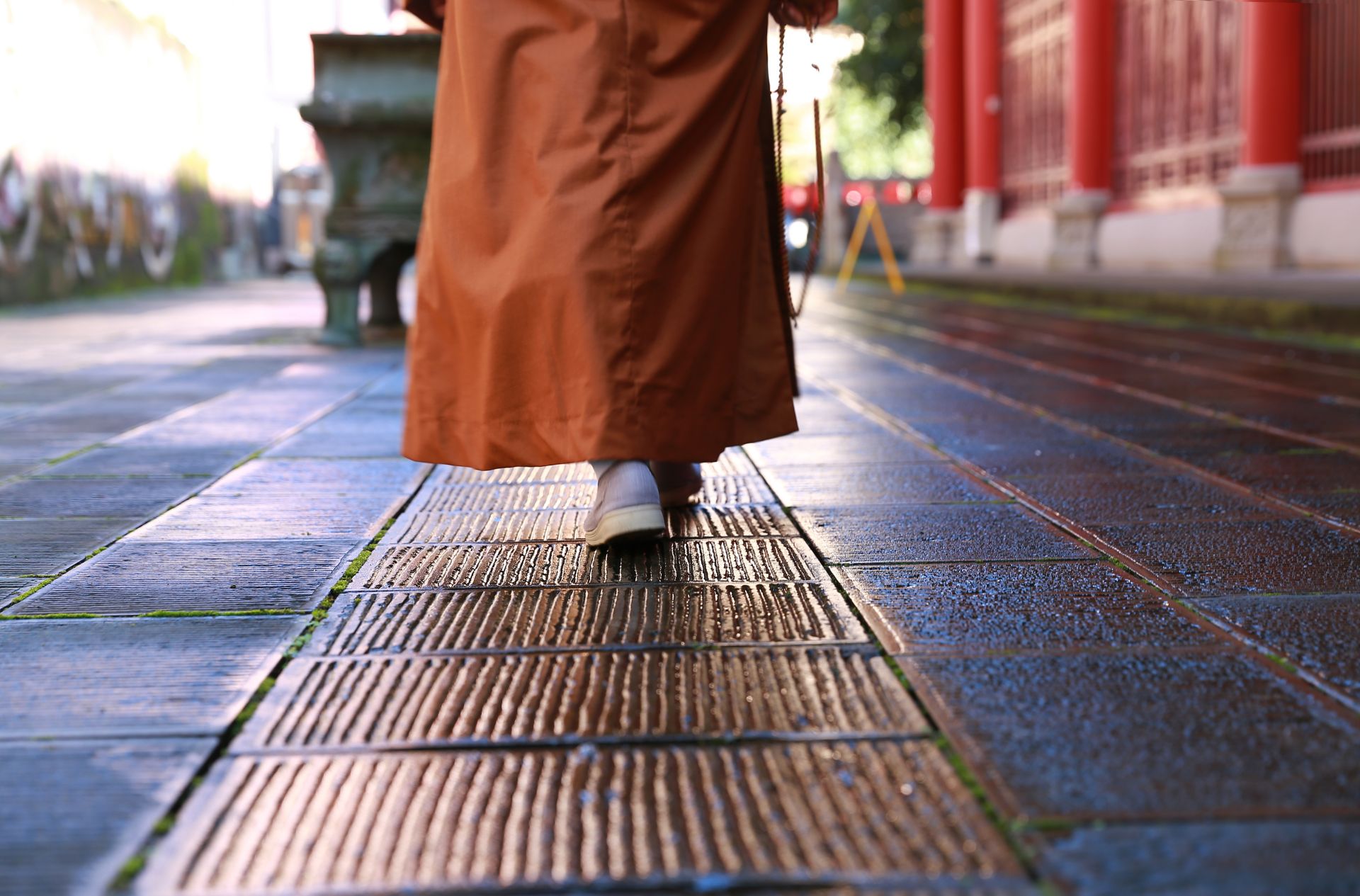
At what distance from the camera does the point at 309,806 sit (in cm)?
133

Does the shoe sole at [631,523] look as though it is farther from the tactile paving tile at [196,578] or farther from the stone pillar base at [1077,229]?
the stone pillar base at [1077,229]

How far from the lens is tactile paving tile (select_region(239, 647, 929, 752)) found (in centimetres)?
152

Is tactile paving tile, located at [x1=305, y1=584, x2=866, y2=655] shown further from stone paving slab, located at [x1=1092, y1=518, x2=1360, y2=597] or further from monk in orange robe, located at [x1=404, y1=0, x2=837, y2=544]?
stone paving slab, located at [x1=1092, y1=518, x2=1360, y2=597]

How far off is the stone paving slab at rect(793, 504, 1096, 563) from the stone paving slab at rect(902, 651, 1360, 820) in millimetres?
569

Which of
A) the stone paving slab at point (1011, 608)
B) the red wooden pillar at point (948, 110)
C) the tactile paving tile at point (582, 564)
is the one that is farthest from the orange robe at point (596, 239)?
the red wooden pillar at point (948, 110)

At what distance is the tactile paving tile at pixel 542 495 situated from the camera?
287 cm

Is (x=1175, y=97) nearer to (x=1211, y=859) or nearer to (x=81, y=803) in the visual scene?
(x=1211, y=859)

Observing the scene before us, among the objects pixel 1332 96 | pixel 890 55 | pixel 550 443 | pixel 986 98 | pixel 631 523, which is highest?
pixel 890 55

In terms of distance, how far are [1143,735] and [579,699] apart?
0.61m

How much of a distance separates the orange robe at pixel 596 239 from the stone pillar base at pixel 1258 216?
9007 millimetres

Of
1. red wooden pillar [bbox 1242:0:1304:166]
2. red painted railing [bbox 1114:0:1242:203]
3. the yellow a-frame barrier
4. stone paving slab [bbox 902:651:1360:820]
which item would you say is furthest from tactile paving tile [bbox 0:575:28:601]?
the yellow a-frame barrier

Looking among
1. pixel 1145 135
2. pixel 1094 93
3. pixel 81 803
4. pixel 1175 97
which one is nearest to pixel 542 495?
pixel 81 803

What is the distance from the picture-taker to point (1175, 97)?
499 inches

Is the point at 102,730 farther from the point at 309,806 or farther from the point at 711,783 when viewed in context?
the point at 711,783
